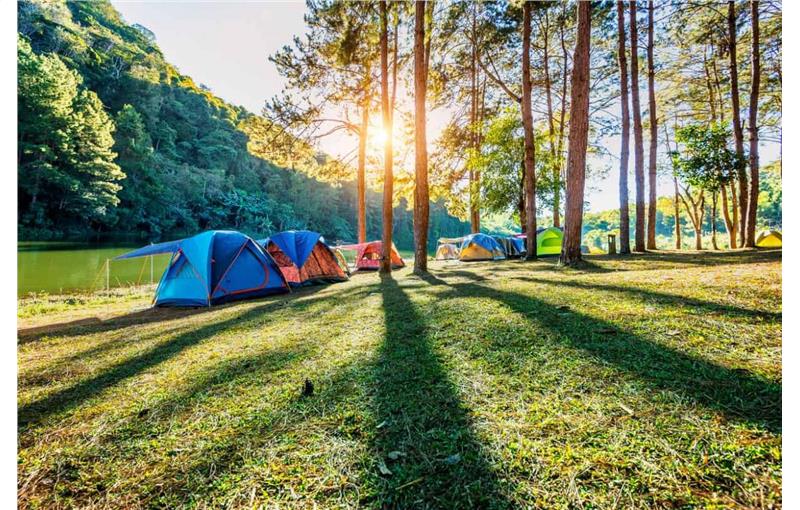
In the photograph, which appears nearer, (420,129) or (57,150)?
(420,129)

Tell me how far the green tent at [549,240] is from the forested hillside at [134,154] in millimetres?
11413

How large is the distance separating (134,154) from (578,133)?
155ft

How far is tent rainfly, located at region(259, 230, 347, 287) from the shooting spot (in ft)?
31.5

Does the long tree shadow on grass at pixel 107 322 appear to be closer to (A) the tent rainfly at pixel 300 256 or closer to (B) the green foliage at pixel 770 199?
(A) the tent rainfly at pixel 300 256

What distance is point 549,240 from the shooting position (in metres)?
17.6

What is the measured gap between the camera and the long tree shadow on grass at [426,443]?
3.74 ft

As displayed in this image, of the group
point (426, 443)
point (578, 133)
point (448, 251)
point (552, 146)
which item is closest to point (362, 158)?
point (448, 251)

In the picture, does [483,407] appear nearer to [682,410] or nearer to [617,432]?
[617,432]

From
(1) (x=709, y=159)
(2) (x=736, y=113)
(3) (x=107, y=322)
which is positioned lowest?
(3) (x=107, y=322)

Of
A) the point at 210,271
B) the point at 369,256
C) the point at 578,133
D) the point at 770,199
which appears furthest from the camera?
the point at 770,199

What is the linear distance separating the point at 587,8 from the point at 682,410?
8.50 meters

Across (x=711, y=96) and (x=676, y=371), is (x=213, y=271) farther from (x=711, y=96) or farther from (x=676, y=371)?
(x=711, y=96)

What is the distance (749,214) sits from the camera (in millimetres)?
11742

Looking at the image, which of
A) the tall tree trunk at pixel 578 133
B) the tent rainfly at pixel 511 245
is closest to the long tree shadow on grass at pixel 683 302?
the tall tree trunk at pixel 578 133
